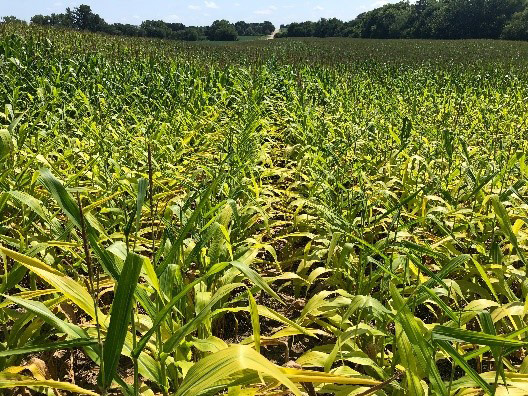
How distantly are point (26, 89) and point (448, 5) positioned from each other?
62.6 meters

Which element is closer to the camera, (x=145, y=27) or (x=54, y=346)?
(x=54, y=346)

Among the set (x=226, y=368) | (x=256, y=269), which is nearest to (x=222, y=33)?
(x=256, y=269)

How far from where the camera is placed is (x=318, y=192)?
2.75 metres

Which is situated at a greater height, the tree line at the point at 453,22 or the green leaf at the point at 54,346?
the tree line at the point at 453,22

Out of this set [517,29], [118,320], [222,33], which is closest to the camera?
[118,320]

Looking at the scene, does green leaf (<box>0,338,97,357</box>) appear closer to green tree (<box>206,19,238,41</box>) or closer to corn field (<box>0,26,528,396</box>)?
corn field (<box>0,26,528,396</box>)

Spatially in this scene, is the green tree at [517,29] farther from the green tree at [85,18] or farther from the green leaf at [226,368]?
the green leaf at [226,368]

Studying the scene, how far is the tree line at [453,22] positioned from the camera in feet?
162

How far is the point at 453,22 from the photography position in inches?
2105

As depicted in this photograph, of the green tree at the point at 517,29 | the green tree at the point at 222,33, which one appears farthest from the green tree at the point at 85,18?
the green tree at the point at 517,29

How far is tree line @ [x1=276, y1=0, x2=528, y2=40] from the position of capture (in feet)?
162

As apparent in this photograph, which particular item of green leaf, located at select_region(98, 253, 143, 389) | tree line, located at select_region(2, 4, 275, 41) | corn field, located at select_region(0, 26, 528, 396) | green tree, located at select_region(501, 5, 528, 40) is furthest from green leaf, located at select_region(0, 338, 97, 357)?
green tree, located at select_region(501, 5, 528, 40)

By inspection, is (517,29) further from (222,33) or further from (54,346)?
(54,346)

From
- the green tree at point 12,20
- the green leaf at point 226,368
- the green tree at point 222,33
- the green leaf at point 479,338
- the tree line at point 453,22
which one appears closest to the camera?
the green leaf at point 226,368
